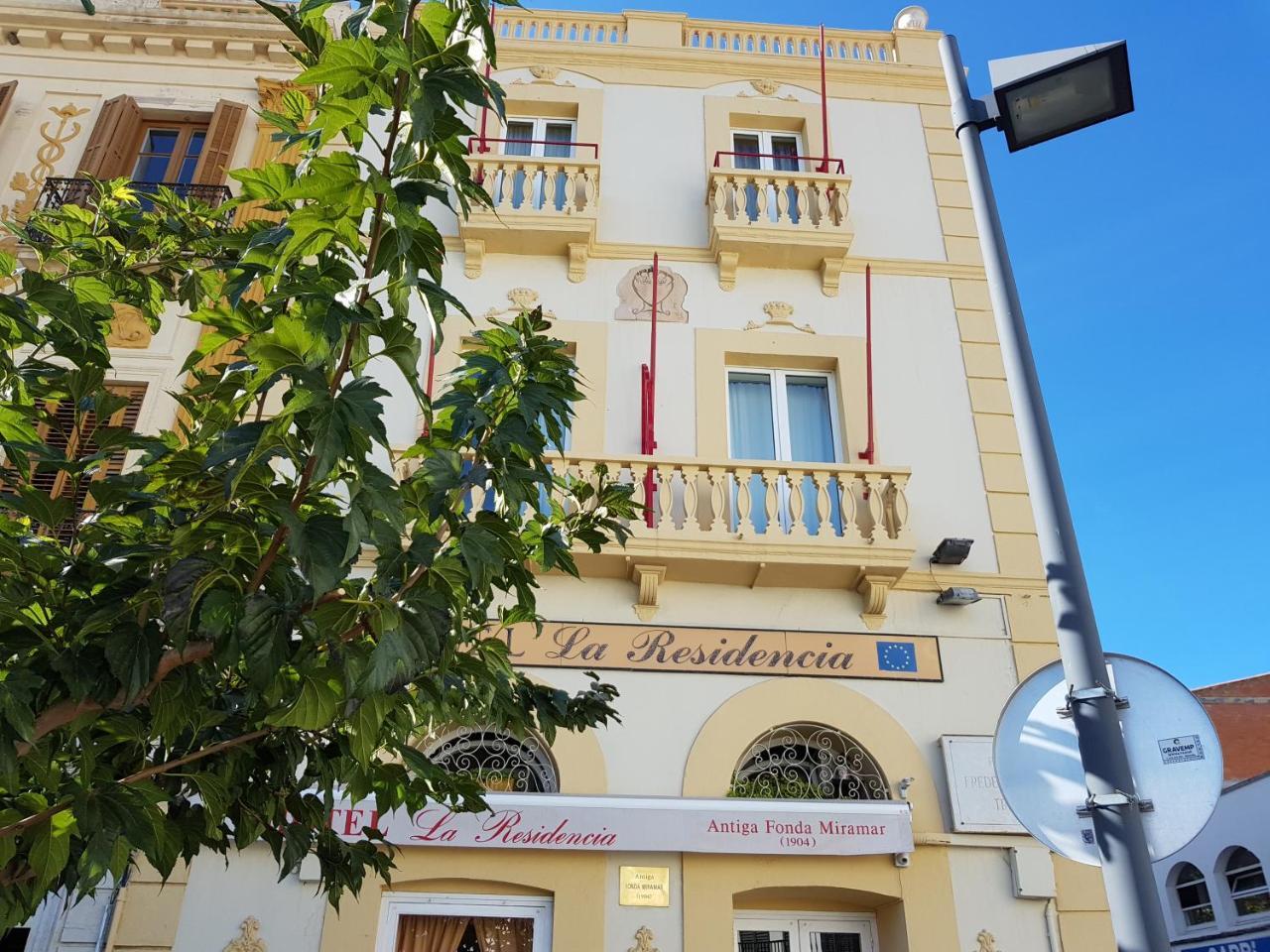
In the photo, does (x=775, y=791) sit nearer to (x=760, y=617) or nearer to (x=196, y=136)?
(x=760, y=617)

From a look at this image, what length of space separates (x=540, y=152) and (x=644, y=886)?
7491 millimetres

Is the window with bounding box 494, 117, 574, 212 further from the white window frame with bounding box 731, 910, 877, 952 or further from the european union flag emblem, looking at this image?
the white window frame with bounding box 731, 910, 877, 952

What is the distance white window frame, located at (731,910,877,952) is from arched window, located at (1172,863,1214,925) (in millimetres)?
18031

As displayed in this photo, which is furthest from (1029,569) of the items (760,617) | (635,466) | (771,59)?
(771,59)

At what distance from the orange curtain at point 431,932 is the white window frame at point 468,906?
0.16 feet

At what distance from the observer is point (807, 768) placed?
775 cm

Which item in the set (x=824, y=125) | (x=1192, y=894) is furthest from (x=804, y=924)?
(x=1192, y=894)

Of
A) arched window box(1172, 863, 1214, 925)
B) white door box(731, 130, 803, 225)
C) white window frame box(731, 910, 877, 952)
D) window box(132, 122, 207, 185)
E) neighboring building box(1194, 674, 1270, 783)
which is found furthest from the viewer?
neighboring building box(1194, 674, 1270, 783)

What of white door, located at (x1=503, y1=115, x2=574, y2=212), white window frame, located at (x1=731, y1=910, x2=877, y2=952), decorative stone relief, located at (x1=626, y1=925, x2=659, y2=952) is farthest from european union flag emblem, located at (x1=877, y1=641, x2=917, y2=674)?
white door, located at (x1=503, y1=115, x2=574, y2=212)

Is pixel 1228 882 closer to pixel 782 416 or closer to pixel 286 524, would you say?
pixel 782 416

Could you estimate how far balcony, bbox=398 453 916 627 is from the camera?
786 centimetres

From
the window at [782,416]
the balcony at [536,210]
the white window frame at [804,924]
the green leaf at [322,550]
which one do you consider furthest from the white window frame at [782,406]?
the green leaf at [322,550]

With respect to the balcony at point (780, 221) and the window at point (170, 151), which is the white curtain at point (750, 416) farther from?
the window at point (170, 151)

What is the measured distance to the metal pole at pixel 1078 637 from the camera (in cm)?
255
